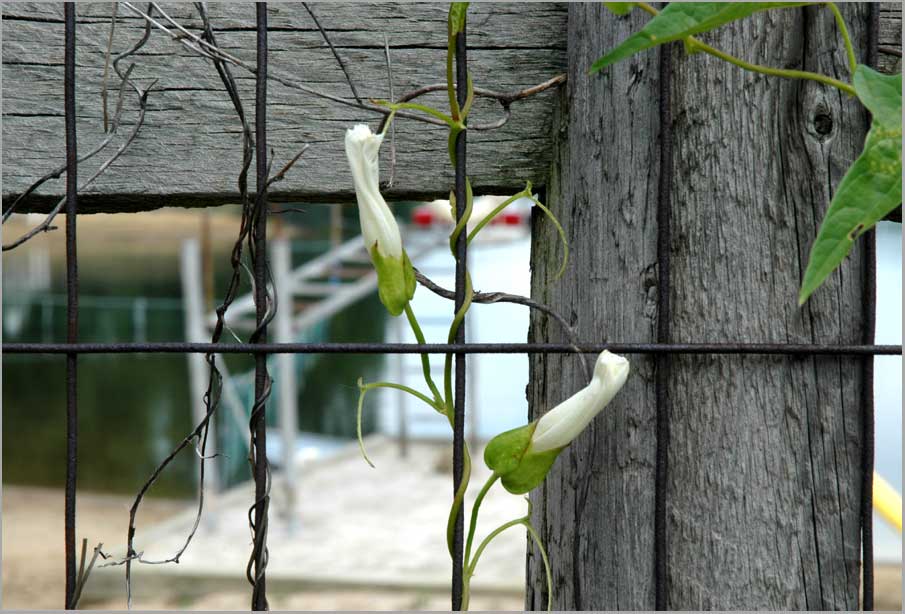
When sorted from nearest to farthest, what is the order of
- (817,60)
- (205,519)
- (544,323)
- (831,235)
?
(831,235) → (817,60) → (544,323) → (205,519)

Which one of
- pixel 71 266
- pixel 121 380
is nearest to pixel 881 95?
pixel 71 266

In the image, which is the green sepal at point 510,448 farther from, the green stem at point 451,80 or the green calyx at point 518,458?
the green stem at point 451,80

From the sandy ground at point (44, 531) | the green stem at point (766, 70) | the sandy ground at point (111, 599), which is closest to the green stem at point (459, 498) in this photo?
the green stem at point (766, 70)

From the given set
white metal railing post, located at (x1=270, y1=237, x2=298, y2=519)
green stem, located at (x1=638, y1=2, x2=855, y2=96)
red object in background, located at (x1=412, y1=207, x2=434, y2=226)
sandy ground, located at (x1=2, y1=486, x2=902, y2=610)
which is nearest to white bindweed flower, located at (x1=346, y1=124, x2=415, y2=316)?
green stem, located at (x1=638, y1=2, x2=855, y2=96)

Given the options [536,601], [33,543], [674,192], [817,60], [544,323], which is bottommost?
[33,543]

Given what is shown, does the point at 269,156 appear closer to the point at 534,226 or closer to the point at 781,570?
the point at 534,226

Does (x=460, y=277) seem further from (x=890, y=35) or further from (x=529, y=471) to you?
(x=890, y=35)

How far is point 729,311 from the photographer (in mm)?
706

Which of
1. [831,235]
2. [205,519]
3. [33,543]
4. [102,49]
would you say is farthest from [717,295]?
[33,543]

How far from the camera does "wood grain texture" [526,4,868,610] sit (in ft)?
2.30

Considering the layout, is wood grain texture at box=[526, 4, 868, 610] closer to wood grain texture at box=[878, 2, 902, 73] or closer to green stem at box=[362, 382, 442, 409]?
wood grain texture at box=[878, 2, 902, 73]

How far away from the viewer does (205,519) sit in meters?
7.01

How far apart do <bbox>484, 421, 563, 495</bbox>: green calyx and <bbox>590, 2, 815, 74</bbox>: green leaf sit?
27 cm

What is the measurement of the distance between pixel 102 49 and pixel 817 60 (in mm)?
593
